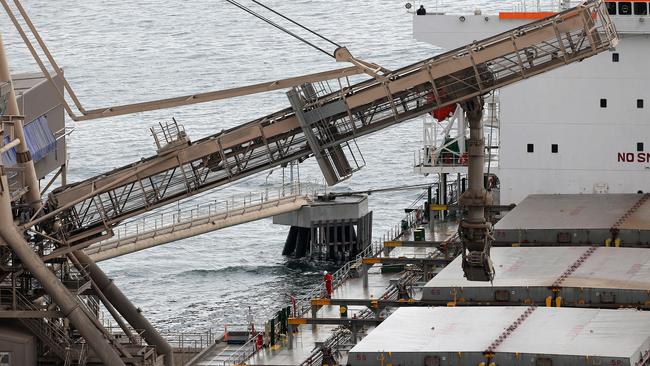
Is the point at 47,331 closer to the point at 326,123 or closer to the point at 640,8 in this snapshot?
the point at 326,123

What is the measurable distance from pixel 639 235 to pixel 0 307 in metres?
19.7

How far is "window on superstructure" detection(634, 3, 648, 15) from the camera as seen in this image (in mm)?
Answer: 62094

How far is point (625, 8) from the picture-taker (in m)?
62.2

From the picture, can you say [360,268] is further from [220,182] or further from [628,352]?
[628,352]

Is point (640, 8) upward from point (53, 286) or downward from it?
upward

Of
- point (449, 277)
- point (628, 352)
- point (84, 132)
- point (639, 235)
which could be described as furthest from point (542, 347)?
point (84, 132)

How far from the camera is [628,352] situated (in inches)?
1443

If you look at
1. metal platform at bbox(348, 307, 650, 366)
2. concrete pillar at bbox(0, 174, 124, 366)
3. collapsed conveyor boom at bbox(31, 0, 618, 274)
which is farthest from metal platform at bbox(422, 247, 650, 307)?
concrete pillar at bbox(0, 174, 124, 366)

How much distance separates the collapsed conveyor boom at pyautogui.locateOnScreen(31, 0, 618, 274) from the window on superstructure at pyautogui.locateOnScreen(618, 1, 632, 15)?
19849mm

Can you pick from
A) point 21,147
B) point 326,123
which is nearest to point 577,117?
point 326,123

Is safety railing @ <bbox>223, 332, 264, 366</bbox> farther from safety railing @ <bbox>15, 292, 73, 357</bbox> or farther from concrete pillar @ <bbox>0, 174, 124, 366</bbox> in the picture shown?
safety railing @ <bbox>15, 292, 73, 357</bbox>

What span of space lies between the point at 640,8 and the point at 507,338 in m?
26.6

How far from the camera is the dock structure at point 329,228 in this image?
90.6 metres

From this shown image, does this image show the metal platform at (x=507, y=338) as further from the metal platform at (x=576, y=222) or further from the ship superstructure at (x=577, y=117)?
the ship superstructure at (x=577, y=117)
